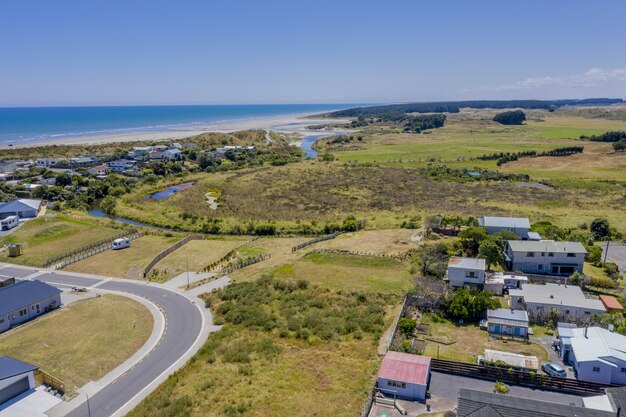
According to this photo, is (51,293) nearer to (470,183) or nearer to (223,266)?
(223,266)

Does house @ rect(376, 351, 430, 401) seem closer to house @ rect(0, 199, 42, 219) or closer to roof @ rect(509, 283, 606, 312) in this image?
roof @ rect(509, 283, 606, 312)

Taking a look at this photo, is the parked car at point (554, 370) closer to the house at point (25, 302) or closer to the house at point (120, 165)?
the house at point (25, 302)

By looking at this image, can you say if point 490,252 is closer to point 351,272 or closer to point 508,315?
point 508,315

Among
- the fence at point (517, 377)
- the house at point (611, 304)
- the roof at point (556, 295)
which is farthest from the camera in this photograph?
the roof at point (556, 295)

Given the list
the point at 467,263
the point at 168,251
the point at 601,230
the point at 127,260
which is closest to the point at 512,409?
the point at 467,263

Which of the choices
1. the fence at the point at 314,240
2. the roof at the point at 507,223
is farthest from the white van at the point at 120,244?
the roof at the point at 507,223

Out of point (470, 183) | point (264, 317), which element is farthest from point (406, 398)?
point (470, 183)
